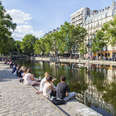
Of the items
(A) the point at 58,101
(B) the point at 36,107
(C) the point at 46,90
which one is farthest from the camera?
(C) the point at 46,90

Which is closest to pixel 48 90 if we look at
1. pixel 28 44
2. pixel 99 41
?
pixel 99 41

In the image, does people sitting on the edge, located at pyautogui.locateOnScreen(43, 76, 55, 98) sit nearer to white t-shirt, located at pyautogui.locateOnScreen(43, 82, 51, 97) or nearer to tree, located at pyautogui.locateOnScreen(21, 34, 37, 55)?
white t-shirt, located at pyautogui.locateOnScreen(43, 82, 51, 97)

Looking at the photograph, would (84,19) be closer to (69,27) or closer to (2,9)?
(69,27)

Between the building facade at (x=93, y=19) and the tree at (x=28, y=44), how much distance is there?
40846mm

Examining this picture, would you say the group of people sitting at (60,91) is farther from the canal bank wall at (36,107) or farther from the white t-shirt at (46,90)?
the canal bank wall at (36,107)

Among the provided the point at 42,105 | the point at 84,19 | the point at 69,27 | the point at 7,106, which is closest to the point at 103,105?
the point at 42,105

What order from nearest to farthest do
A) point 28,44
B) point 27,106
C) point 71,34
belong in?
point 27,106, point 71,34, point 28,44

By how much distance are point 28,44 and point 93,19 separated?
6426 cm

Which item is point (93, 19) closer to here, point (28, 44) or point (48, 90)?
point (28, 44)

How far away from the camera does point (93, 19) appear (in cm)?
9150

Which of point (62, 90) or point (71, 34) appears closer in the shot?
point (62, 90)

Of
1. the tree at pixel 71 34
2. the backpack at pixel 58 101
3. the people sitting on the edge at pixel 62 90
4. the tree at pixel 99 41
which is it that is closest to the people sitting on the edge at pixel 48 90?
the people sitting on the edge at pixel 62 90

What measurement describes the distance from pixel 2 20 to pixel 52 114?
1280 inches

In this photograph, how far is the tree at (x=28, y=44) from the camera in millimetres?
140500
